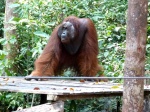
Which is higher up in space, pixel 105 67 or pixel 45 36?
pixel 45 36

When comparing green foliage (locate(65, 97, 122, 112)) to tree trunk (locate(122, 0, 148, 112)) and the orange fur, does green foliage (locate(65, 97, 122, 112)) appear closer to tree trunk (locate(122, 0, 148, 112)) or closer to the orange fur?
the orange fur

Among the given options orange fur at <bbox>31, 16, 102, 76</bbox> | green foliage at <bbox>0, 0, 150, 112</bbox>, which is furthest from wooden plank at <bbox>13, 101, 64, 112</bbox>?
green foliage at <bbox>0, 0, 150, 112</bbox>

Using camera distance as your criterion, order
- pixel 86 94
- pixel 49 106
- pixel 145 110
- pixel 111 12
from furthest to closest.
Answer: pixel 111 12 → pixel 145 110 → pixel 86 94 → pixel 49 106

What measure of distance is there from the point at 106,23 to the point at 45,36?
136 centimetres

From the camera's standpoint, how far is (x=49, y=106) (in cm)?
319

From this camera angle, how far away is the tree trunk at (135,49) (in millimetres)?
3240

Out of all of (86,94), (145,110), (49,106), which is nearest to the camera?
(49,106)

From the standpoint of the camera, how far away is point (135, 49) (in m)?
3.24

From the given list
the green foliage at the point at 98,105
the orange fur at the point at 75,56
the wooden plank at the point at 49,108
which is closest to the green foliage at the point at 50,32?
the green foliage at the point at 98,105

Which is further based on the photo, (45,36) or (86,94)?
(45,36)

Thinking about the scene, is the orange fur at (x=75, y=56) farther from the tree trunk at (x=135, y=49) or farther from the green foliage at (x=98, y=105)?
the tree trunk at (x=135, y=49)

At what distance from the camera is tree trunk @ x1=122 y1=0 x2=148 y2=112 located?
3240 mm

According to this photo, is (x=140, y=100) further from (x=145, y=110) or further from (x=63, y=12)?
(x=63, y=12)

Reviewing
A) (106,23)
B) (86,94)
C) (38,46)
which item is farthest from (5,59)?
(86,94)
